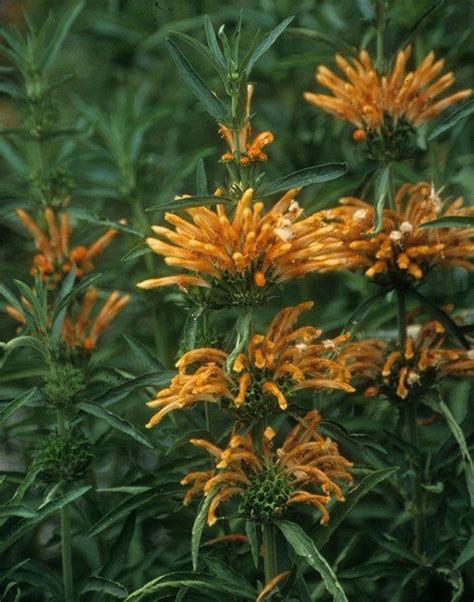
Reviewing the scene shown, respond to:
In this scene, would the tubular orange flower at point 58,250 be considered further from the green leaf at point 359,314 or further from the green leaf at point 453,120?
the green leaf at point 453,120

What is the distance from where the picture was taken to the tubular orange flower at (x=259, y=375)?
2.34 metres

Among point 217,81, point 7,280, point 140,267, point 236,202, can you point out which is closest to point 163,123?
point 217,81

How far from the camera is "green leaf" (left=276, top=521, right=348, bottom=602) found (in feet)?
7.22

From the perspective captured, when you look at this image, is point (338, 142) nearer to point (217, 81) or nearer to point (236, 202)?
point (217, 81)

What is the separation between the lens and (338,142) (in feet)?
13.5

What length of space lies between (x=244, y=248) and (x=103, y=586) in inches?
35.9

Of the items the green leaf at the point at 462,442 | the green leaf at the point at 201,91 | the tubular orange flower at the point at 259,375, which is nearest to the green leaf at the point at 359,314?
the tubular orange flower at the point at 259,375

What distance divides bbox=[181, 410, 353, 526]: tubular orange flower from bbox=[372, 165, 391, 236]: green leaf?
0.46 meters

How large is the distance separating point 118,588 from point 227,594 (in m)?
0.27

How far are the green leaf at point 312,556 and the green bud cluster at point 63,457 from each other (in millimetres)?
612

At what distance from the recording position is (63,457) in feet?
8.79

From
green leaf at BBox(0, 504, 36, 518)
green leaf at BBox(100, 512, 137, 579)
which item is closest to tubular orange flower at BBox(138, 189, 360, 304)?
green leaf at BBox(0, 504, 36, 518)

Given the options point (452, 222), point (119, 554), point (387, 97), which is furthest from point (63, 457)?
point (387, 97)

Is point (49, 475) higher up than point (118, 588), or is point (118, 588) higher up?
point (49, 475)
